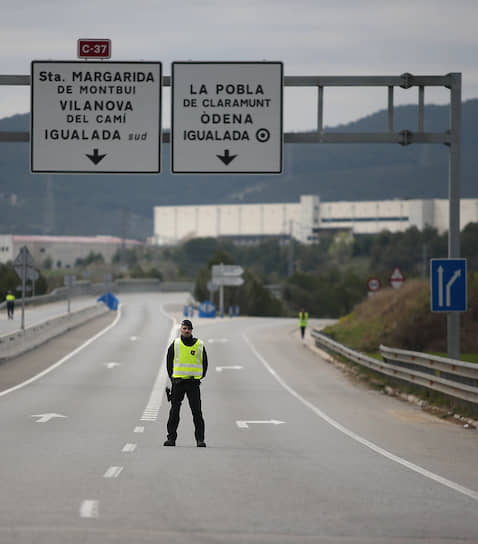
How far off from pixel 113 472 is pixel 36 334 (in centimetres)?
3664

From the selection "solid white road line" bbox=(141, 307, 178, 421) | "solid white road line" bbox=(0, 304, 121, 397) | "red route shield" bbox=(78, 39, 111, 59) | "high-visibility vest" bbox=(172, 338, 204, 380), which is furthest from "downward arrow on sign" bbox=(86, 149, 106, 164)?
"solid white road line" bbox=(0, 304, 121, 397)

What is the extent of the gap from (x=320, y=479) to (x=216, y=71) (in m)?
10.8

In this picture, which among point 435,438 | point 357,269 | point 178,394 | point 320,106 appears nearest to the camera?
point 178,394

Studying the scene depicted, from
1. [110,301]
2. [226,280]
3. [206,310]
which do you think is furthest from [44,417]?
[110,301]

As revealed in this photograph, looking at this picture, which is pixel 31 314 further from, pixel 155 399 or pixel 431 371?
pixel 431 371

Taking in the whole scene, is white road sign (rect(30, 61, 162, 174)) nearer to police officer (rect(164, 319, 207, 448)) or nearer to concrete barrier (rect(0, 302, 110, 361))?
police officer (rect(164, 319, 207, 448))

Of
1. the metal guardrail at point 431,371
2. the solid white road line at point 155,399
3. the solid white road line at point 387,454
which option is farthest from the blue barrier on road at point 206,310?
the solid white road line at point 387,454

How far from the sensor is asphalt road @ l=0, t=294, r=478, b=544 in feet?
26.9

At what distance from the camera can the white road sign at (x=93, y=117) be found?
1955cm

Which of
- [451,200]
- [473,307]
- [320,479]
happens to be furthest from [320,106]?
[473,307]

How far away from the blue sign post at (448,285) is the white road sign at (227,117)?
4179mm

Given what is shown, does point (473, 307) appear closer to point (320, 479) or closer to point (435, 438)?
point (435, 438)

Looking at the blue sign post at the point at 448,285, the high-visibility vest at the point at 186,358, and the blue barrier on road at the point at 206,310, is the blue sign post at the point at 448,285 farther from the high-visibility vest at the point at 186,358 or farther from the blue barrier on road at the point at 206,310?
the blue barrier on road at the point at 206,310

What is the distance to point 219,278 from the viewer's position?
89562 millimetres
